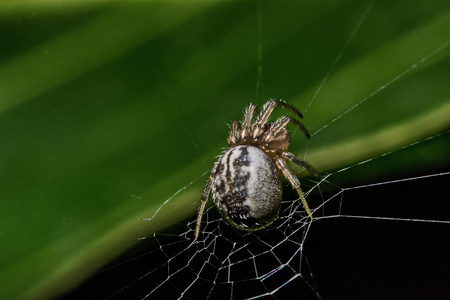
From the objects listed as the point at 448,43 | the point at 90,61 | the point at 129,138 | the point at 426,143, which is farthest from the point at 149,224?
the point at 448,43

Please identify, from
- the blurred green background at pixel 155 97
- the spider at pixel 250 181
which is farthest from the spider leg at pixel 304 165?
the blurred green background at pixel 155 97

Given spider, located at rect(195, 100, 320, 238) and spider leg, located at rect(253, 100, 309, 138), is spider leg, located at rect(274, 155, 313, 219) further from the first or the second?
spider leg, located at rect(253, 100, 309, 138)

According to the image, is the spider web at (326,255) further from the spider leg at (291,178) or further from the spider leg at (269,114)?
the spider leg at (269,114)

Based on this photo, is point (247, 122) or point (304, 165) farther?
point (247, 122)

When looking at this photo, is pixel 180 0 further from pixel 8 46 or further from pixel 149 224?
pixel 149 224

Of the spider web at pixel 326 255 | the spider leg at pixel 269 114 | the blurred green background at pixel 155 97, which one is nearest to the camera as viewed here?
the blurred green background at pixel 155 97

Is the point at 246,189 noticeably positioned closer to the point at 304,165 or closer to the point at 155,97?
the point at 304,165

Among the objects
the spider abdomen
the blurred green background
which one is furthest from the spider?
the blurred green background

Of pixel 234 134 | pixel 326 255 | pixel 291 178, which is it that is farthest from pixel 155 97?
pixel 326 255
